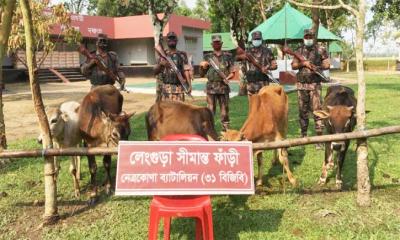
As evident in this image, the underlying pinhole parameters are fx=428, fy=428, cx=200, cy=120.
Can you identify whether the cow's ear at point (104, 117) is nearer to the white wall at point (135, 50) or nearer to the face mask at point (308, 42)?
the face mask at point (308, 42)

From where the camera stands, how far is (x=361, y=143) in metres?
5.57

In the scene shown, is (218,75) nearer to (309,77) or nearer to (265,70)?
(265,70)

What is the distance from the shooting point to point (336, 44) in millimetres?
55906

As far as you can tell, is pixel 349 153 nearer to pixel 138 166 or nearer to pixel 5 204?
pixel 138 166

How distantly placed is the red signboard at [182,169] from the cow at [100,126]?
1482 mm

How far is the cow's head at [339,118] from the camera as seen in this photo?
6102mm

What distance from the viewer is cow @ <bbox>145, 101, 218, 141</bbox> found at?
6.26m

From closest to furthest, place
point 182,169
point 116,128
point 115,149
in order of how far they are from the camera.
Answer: point 182,169, point 115,149, point 116,128

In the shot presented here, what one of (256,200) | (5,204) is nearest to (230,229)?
(256,200)

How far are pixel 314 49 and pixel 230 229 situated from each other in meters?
5.01

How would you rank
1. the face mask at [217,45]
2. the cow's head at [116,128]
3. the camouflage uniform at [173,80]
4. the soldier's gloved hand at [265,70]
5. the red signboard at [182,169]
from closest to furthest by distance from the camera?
the red signboard at [182,169]
the cow's head at [116,128]
the camouflage uniform at [173,80]
the face mask at [217,45]
the soldier's gloved hand at [265,70]

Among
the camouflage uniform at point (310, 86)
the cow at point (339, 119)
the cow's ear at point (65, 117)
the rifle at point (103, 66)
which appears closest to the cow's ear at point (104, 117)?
the cow's ear at point (65, 117)

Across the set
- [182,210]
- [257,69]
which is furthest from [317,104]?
[182,210]

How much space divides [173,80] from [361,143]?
4.09 m
